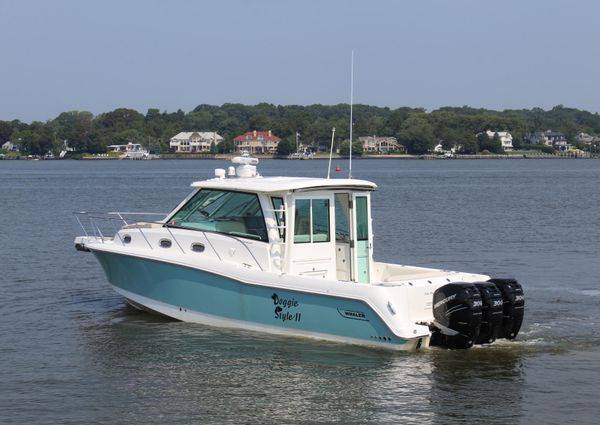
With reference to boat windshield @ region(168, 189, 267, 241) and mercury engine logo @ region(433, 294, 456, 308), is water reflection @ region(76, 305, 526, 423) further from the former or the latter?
boat windshield @ region(168, 189, 267, 241)

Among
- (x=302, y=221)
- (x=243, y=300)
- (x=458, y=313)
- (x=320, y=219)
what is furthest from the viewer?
(x=320, y=219)

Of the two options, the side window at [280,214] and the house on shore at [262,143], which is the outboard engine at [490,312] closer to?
the side window at [280,214]

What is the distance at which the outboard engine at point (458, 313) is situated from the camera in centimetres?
1468

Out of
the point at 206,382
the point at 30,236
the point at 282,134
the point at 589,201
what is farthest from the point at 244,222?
the point at 282,134

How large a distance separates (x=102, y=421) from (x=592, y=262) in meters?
17.0

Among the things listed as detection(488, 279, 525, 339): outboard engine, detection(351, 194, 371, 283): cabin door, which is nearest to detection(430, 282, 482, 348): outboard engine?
detection(488, 279, 525, 339): outboard engine

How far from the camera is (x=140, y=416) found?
12.7 meters

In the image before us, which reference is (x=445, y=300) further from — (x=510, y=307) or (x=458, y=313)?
(x=510, y=307)

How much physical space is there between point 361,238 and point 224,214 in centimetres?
225

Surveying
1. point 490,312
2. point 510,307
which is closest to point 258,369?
point 490,312

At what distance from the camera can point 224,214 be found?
16.9 metres

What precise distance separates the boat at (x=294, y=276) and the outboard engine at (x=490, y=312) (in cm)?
2

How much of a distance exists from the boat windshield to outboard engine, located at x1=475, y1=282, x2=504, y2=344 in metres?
3.55

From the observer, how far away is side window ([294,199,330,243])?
16.4m
